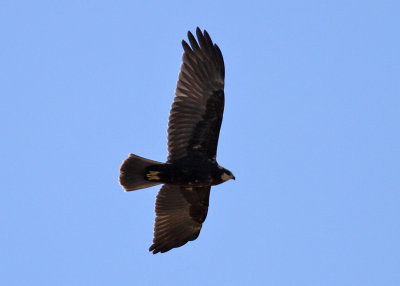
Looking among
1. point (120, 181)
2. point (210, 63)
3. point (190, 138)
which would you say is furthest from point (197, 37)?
point (120, 181)

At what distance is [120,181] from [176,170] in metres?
1.04

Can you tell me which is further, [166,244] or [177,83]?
[166,244]

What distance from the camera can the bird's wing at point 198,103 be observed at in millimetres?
16734

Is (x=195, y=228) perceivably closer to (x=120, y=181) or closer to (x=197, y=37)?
(x=120, y=181)

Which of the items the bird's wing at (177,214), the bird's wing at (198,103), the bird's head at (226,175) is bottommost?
the bird's wing at (177,214)

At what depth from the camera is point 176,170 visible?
55.3 ft

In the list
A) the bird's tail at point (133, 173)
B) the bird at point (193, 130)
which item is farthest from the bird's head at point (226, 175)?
the bird's tail at point (133, 173)

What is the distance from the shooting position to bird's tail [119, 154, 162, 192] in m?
16.8

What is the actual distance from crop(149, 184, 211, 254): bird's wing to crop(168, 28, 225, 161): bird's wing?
1346 mm

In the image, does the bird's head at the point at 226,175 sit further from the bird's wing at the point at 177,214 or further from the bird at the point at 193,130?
the bird's wing at the point at 177,214

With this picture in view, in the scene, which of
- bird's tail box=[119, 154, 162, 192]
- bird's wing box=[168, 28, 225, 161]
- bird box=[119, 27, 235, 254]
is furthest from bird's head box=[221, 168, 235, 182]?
bird's tail box=[119, 154, 162, 192]

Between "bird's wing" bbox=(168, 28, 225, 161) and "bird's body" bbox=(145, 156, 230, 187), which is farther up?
"bird's wing" bbox=(168, 28, 225, 161)

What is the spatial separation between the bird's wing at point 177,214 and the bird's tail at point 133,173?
53.1 inches

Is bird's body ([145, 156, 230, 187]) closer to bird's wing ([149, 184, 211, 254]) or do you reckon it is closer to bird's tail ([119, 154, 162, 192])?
bird's tail ([119, 154, 162, 192])
